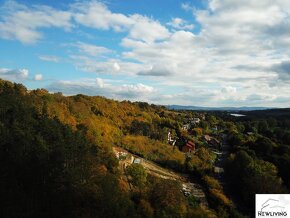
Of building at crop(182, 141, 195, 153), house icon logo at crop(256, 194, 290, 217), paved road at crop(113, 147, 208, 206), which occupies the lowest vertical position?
paved road at crop(113, 147, 208, 206)

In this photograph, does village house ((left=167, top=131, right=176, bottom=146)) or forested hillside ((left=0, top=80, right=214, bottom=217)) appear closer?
forested hillside ((left=0, top=80, right=214, bottom=217))

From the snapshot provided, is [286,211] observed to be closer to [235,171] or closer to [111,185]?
[111,185]

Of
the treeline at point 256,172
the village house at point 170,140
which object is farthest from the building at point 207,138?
the treeline at point 256,172

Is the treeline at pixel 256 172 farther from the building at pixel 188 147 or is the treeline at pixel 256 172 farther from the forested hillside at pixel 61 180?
the building at pixel 188 147

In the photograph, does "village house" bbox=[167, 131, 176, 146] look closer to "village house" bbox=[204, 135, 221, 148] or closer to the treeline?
"village house" bbox=[204, 135, 221, 148]

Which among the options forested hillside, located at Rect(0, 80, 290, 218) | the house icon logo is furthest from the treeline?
the house icon logo

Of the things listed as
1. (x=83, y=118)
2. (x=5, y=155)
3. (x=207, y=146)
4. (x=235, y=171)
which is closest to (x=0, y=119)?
(x=5, y=155)

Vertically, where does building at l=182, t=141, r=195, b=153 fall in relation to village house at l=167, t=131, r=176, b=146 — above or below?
below

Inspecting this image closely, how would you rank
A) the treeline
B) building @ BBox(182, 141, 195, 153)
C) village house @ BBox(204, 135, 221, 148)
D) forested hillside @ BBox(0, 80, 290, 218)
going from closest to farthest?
forested hillside @ BBox(0, 80, 290, 218) → the treeline → building @ BBox(182, 141, 195, 153) → village house @ BBox(204, 135, 221, 148)

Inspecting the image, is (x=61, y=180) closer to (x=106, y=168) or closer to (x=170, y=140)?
(x=106, y=168)
